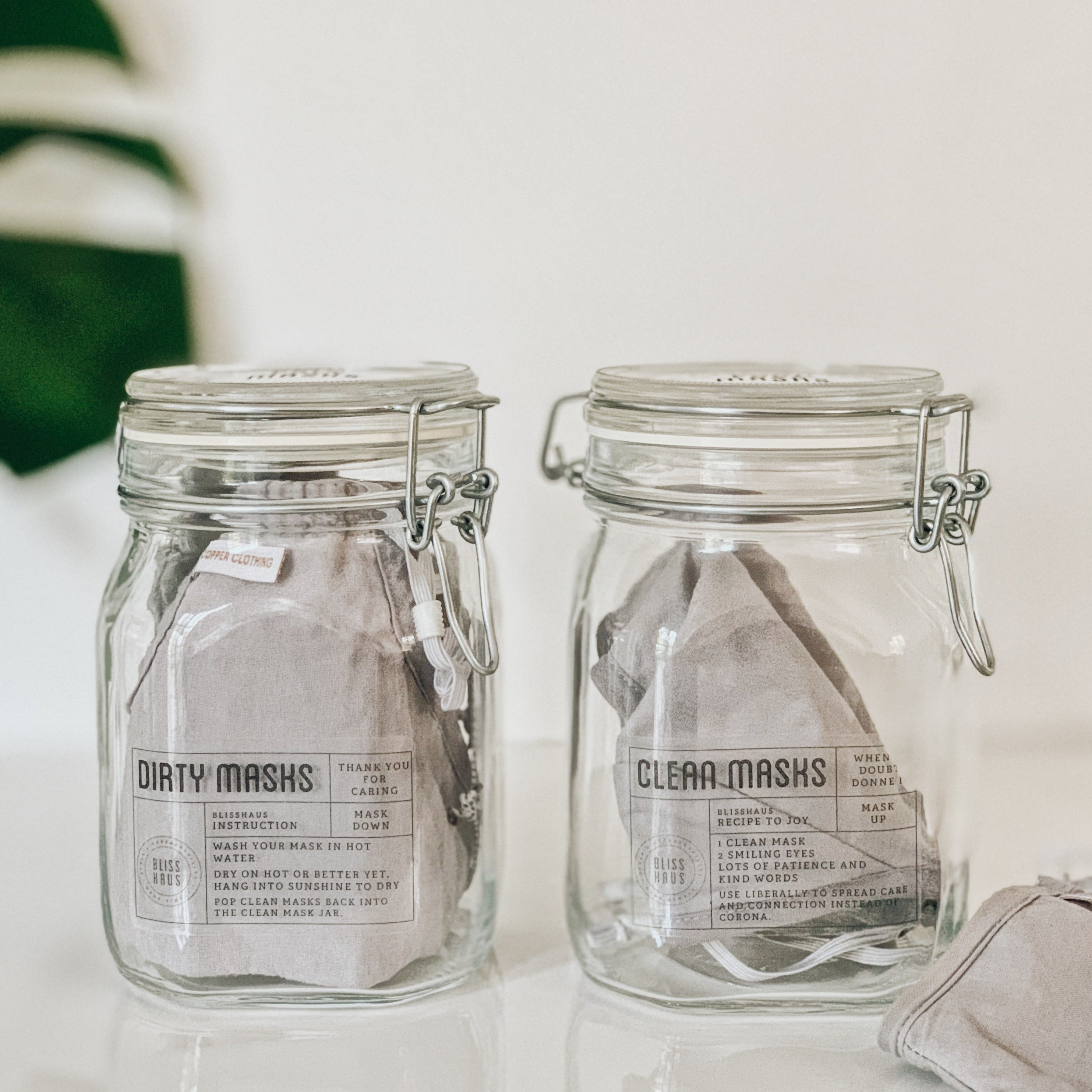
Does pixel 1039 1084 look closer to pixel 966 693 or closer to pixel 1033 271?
pixel 966 693

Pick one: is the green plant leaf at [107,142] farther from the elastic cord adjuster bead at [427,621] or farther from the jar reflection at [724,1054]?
the jar reflection at [724,1054]

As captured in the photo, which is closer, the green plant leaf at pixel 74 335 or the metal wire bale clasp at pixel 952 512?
the metal wire bale clasp at pixel 952 512

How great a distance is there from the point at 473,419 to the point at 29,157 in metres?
0.42

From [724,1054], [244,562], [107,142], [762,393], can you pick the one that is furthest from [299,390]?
[107,142]

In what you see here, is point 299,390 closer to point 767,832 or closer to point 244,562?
point 244,562

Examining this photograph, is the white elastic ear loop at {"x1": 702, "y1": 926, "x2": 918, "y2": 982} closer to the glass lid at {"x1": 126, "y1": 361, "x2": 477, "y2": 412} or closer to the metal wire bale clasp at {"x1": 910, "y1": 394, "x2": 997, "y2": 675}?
the metal wire bale clasp at {"x1": 910, "y1": 394, "x2": 997, "y2": 675}

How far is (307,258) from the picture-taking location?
0.76m

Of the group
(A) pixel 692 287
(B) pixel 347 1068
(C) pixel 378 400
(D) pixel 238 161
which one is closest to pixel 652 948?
(B) pixel 347 1068

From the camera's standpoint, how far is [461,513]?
0.50m

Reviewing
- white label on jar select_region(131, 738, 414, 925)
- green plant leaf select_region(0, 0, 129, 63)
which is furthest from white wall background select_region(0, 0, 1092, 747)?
white label on jar select_region(131, 738, 414, 925)

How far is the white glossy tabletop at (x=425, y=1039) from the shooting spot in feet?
1.38

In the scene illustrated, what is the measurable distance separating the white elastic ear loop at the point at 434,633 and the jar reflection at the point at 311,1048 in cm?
12

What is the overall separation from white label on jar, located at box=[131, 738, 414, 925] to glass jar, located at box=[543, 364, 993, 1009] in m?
0.09

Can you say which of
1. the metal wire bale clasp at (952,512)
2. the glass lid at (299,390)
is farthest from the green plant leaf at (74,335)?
the metal wire bale clasp at (952,512)
